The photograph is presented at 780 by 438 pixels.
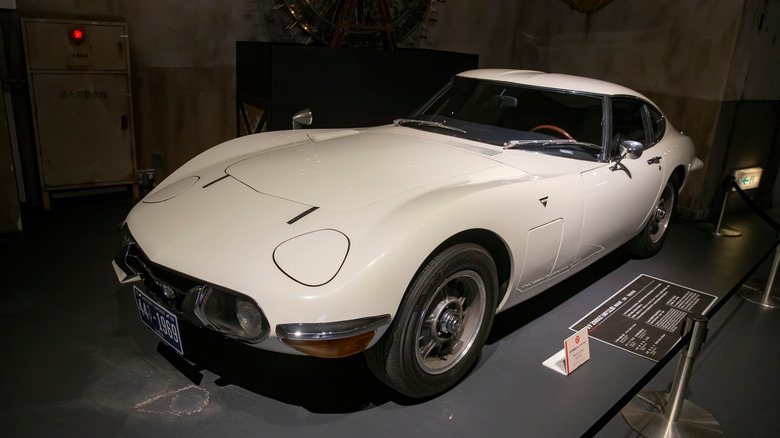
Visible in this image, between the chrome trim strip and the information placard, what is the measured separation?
65.5 inches

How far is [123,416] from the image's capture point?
2176mm

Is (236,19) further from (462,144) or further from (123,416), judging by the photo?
(123,416)

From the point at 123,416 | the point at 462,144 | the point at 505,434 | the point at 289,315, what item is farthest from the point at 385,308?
the point at 462,144

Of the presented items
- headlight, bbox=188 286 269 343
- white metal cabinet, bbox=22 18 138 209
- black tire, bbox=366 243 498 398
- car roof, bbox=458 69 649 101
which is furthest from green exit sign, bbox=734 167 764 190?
Result: white metal cabinet, bbox=22 18 138 209

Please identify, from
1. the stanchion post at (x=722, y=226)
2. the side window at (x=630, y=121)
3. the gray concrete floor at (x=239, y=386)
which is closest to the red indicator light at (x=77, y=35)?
the gray concrete floor at (x=239, y=386)

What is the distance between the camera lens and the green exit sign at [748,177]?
551 centimetres

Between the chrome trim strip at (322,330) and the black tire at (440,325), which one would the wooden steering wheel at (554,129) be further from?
the chrome trim strip at (322,330)

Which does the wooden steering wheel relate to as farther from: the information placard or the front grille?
the front grille

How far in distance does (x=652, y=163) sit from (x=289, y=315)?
2744 mm

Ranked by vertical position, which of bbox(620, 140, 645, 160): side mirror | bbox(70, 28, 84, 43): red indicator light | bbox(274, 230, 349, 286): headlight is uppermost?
bbox(70, 28, 84, 43): red indicator light

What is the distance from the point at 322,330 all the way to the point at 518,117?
2.02 m

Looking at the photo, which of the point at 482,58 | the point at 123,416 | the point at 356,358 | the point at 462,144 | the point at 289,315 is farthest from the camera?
the point at 482,58

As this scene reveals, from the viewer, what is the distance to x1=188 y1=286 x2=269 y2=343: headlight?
1933mm

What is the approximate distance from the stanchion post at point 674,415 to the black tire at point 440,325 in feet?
2.39
